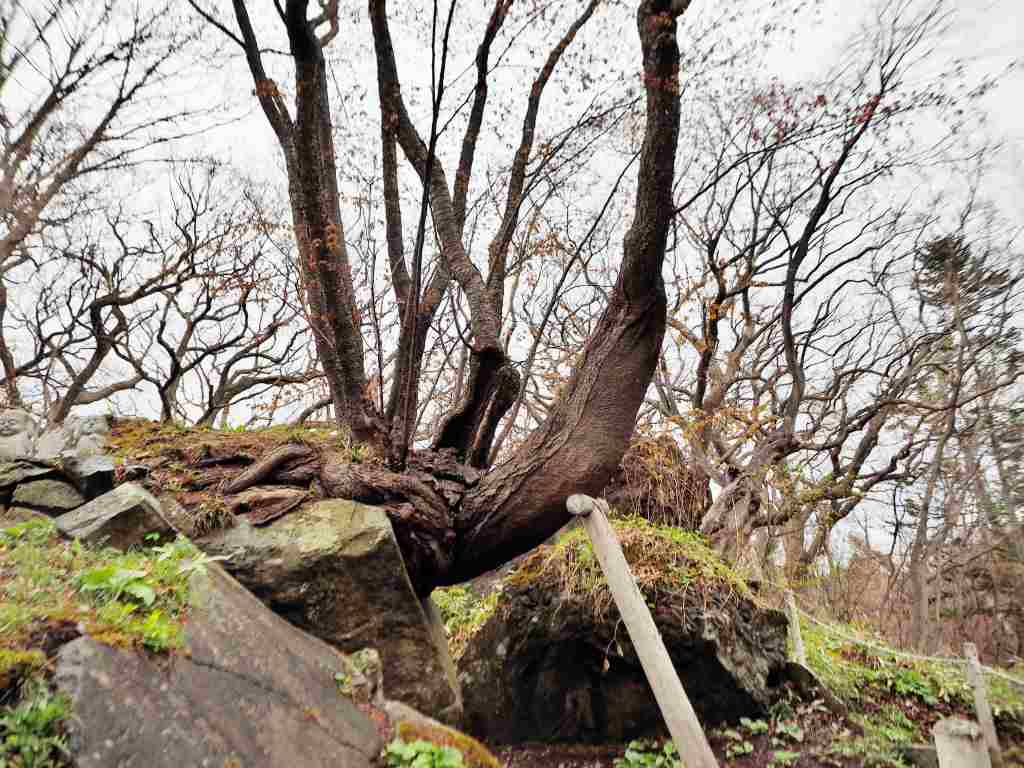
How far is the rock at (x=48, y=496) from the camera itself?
3.29 m

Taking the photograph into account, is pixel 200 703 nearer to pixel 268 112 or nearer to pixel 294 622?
pixel 294 622

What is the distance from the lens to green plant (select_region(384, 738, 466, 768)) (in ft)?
7.68

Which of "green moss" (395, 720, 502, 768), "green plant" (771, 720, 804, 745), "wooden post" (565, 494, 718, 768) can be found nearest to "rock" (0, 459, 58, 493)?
"green moss" (395, 720, 502, 768)

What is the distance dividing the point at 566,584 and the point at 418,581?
1876 mm

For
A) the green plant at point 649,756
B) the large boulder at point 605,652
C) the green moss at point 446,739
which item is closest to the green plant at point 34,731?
the green moss at point 446,739

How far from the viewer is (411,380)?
3.80 meters

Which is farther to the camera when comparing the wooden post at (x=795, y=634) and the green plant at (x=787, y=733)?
the wooden post at (x=795, y=634)

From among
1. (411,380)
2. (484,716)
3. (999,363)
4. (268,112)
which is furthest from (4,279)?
(999,363)

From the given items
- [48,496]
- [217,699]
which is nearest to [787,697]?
[217,699]

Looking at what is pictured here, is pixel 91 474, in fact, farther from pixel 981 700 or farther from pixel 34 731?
pixel 981 700

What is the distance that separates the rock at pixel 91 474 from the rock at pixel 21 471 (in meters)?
0.13

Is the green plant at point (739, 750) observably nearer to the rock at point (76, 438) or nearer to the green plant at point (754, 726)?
the green plant at point (754, 726)

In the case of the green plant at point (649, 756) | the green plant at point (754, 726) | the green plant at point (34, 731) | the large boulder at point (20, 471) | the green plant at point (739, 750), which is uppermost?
the large boulder at point (20, 471)

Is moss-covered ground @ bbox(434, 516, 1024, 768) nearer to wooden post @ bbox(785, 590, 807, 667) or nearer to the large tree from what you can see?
wooden post @ bbox(785, 590, 807, 667)
